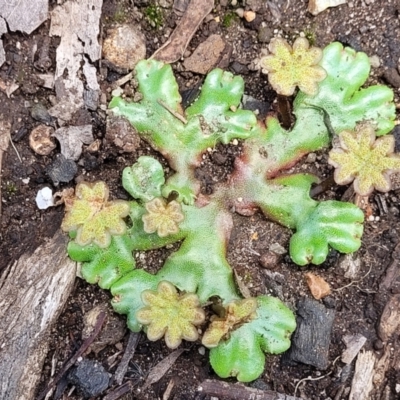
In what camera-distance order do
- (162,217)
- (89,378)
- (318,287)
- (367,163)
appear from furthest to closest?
(318,287) → (89,378) → (162,217) → (367,163)

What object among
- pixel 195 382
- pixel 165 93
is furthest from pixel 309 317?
pixel 165 93

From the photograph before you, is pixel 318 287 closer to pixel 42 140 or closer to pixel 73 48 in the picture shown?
pixel 42 140

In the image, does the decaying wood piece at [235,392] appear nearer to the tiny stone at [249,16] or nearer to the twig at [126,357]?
the twig at [126,357]

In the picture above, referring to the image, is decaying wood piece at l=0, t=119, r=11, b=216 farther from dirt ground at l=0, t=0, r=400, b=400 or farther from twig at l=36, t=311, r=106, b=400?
twig at l=36, t=311, r=106, b=400

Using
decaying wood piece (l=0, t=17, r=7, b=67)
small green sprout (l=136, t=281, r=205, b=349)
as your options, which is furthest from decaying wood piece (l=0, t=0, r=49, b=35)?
small green sprout (l=136, t=281, r=205, b=349)

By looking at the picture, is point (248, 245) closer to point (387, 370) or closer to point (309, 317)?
point (309, 317)

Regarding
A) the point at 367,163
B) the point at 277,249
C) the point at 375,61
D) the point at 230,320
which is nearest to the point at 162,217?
the point at 230,320
